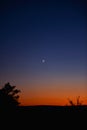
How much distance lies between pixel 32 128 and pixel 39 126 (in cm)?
63

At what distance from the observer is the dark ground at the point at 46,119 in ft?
64.1

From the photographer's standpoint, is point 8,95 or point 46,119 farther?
point 8,95

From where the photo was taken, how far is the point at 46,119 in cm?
2094

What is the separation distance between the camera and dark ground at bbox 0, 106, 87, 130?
1953 centimetres

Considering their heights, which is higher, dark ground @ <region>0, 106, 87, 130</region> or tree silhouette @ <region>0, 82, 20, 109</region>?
tree silhouette @ <region>0, 82, 20, 109</region>

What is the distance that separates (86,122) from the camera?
1984 centimetres

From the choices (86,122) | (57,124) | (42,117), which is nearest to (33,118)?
(42,117)

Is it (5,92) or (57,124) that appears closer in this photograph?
(57,124)

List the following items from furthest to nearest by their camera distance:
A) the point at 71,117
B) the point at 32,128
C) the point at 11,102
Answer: the point at 11,102, the point at 71,117, the point at 32,128

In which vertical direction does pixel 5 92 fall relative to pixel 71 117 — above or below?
above

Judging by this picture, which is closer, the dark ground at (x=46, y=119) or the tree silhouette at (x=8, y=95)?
the dark ground at (x=46, y=119)

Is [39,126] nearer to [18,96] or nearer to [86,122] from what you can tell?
[86,122]

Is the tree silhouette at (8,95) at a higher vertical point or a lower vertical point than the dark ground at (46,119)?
higher

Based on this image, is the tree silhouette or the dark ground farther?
the tree silhouette
